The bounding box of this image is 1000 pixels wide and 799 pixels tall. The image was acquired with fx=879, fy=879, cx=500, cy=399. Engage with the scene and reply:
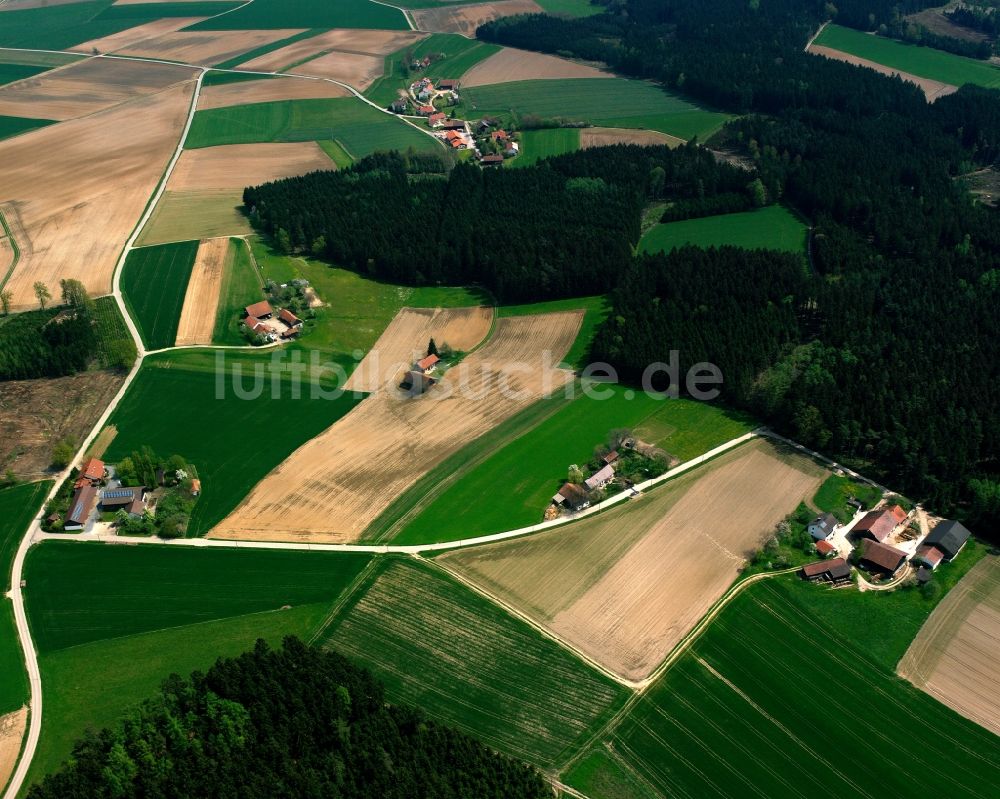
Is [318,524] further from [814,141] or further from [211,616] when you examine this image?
[814,141]

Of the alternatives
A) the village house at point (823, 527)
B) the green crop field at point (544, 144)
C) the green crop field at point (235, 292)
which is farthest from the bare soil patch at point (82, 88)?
the village house at point (823, 527)

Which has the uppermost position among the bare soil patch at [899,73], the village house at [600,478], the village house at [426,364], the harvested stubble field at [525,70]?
the bare soil patch at [899,73]

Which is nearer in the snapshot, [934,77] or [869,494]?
[869,494]

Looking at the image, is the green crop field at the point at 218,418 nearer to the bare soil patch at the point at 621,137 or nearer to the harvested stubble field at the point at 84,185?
the harvested stubble field at the point at 84,185

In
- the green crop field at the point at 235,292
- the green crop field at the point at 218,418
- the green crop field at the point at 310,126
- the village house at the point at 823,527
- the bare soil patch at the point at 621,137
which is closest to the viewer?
the village house at the point at 823,527

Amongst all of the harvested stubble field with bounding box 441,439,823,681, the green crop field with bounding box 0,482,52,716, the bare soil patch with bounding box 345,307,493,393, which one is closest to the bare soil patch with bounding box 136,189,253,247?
the bare soil patch with bounding box 345,307,493,393

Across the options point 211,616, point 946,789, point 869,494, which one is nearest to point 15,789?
point 211,616
